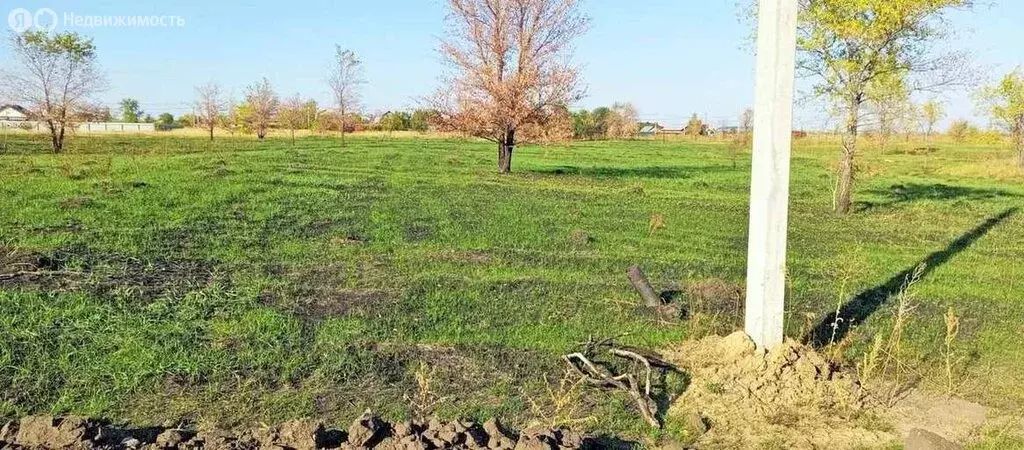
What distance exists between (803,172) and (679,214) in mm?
15293

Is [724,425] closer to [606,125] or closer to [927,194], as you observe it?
[927,194]

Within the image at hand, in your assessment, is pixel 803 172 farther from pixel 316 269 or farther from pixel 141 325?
pixel 141 325

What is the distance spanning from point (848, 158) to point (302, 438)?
559 inches

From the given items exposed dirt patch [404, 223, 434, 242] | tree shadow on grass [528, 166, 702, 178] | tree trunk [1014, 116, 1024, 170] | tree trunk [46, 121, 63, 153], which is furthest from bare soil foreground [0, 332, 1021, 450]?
tree trunk [1014, 116, 1024, 170]

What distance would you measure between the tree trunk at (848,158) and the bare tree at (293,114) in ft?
117

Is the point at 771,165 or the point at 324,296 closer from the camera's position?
the point at 771,165

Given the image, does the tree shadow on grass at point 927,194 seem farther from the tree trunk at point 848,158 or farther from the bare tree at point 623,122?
the bare tree at point 623,122

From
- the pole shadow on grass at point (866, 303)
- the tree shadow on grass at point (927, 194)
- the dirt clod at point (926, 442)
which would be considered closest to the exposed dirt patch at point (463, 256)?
the pole shadow on grass at point (866, 303)

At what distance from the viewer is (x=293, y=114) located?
157 ft

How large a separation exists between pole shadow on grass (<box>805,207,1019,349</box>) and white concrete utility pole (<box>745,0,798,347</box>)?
0.51 meters

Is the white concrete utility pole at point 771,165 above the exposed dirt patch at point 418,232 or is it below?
above

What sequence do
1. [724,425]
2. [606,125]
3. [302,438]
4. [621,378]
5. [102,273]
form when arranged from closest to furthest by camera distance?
[302,438] → [724,425] → [621,378] → [102,273] → [606,125]

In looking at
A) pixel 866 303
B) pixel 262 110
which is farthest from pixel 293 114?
pixel 866 303

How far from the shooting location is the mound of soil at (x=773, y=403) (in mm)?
4180
